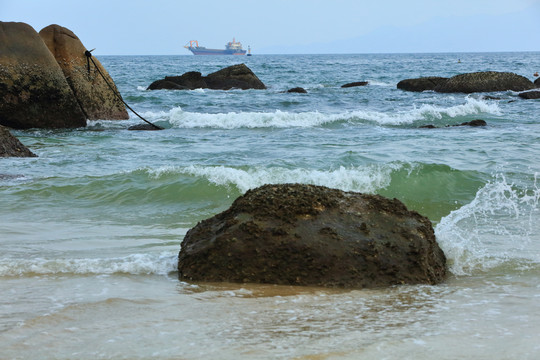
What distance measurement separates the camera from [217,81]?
31.2 m

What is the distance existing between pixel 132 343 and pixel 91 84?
1276 cm

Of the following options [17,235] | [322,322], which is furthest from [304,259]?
[17,235]

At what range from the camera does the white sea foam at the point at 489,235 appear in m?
5.09

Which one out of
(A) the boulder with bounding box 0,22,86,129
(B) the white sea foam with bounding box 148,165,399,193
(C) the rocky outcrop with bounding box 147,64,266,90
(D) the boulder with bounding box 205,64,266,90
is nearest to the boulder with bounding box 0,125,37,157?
(B) the white sea foam with bounding box 148,165,399,193

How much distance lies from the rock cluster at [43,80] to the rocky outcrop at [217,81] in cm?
1487

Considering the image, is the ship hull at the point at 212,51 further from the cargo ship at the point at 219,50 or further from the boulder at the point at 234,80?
the boulder at the point at 234,80

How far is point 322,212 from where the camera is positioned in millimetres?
4598

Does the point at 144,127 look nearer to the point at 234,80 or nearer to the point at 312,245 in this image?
the point at 312,245

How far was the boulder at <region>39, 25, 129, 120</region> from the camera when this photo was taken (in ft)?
48.6

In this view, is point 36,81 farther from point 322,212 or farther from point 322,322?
point 322,322

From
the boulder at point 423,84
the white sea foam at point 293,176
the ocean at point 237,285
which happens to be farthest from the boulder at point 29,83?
the boulder at point 423,84

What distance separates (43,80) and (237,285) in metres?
10.9

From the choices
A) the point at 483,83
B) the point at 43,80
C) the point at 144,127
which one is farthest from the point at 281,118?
the point at 483,83

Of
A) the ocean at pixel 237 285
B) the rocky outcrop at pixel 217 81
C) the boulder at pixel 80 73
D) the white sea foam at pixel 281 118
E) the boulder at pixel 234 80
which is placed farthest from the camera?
the boulder at pixel 234 80
